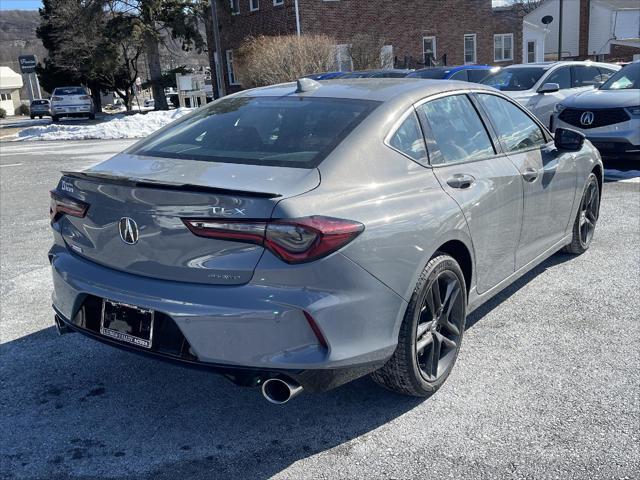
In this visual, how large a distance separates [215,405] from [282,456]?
0.62 meters

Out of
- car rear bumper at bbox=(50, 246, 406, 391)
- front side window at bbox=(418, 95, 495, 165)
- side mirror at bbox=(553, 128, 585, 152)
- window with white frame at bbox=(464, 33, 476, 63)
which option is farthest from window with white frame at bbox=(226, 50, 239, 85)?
car rear bumper at bbox=(50, 246, 406, 391)

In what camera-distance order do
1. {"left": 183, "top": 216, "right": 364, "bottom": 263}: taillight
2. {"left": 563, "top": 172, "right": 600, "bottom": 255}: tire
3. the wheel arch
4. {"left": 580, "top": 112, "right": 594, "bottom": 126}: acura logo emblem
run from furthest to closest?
{"left": 580, "top": 112, "right": 594, "bottom": 126}: acura logo emblem < {"left": 563, "top": 172, "right": 600, "bottom": 255}: tire < the wheel arch < {"left": 183, "top": 216, "right": 364, "bottom": 263}: taillight

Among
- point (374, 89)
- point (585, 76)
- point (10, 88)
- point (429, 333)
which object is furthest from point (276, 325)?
point (10, 88)

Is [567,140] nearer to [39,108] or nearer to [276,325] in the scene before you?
[276,325]

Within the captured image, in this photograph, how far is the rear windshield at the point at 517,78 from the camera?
12336 mm

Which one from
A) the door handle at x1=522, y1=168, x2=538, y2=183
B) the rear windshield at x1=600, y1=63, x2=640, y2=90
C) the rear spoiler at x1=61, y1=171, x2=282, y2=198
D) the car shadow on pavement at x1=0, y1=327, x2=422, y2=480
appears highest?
the rear spoiler at x1=61, y1=171, x2=282, y2=198

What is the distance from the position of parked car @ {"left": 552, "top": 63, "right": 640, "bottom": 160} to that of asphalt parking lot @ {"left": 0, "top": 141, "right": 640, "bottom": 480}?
5.43 meters

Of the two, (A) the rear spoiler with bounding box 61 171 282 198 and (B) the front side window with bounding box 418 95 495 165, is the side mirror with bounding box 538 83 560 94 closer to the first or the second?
(B) the front side window with bounding box 418 95 495 165

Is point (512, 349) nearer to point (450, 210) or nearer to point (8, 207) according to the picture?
point (450, 210)

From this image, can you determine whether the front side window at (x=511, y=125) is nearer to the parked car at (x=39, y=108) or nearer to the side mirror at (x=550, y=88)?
the side mirror at (x=550, y=88)

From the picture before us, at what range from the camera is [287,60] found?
71.7 feet

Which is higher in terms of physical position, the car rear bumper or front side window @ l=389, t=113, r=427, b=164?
front side window @ l=389, t=113, r=427, b=164

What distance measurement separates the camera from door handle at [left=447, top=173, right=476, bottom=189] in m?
3.55

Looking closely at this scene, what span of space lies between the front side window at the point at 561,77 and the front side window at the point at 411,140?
32.4ft
